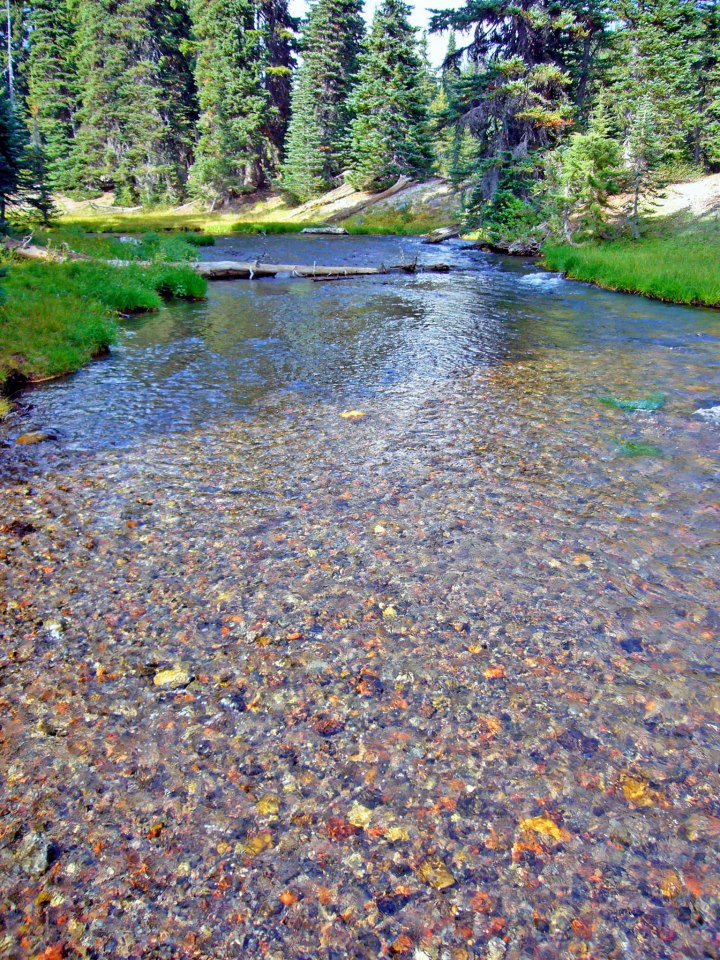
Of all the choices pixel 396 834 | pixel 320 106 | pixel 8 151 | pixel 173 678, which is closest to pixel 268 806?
pixel 396 834

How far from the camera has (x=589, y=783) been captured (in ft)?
10.9

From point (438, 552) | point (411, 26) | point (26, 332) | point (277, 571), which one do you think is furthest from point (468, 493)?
point (411, 26)

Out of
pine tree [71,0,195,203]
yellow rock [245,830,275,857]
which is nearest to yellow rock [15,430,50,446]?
yellow rock [245,830,275,857]

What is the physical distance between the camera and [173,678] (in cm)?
406

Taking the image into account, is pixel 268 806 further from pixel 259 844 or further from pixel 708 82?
pixel 708 82

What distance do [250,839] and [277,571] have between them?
2.53 metres

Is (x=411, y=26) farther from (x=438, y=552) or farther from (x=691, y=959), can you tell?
(x=691, y=959)

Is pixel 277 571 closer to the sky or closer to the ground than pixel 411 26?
closer to the ground

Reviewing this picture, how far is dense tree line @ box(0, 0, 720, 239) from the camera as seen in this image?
3388 centimetres

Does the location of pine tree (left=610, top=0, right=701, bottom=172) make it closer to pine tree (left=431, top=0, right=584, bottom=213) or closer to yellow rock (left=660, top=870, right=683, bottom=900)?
pine tree (left=431, top=0, right=584, bottom=213)

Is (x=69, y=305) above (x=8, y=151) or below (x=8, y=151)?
below

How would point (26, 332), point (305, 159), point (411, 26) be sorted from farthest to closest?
point (305, 159) < point (411, 26) < point (26, 332)

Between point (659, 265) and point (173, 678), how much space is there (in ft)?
78.5

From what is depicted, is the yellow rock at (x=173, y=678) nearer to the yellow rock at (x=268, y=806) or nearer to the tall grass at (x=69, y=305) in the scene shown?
the yellow rock at (x=268, y=806)
